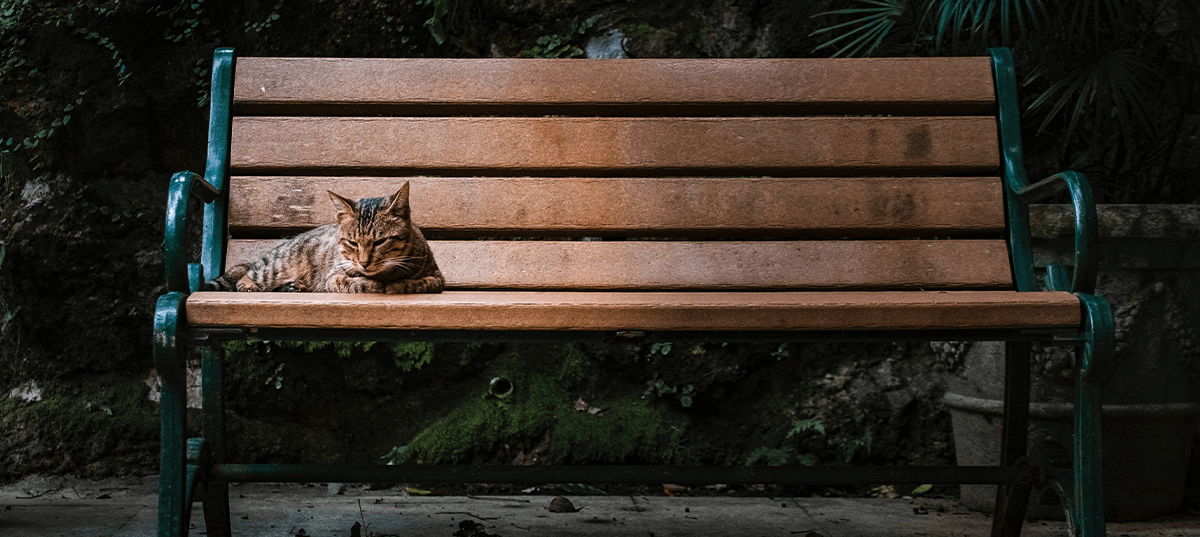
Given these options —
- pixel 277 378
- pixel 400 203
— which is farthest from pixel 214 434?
pixel 277 378

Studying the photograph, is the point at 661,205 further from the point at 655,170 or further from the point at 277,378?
the point at 277,378

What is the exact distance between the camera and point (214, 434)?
2.11 meters

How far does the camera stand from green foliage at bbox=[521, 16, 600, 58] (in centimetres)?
344

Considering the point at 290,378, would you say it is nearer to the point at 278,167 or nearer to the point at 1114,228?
the point at 278,167

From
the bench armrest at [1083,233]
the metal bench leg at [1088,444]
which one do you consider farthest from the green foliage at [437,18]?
the metal bench leg at [1088,444]

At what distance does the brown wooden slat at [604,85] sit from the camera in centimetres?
233

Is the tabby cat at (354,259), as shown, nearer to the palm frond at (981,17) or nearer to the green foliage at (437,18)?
the green foliage at (437,18)

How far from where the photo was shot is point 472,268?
2.27 meters

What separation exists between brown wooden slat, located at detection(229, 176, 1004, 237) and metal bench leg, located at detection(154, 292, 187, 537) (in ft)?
2.19

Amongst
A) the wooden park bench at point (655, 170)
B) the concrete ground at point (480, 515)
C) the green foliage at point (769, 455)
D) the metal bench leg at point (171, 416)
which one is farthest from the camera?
the green foliage at point (769, 455)

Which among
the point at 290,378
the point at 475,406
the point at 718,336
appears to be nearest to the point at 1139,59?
the point at 718,336

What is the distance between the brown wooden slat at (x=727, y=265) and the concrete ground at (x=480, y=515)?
0.74 m

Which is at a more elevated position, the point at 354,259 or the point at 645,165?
the point at 645,165

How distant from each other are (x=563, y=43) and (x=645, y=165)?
4.37 ft
